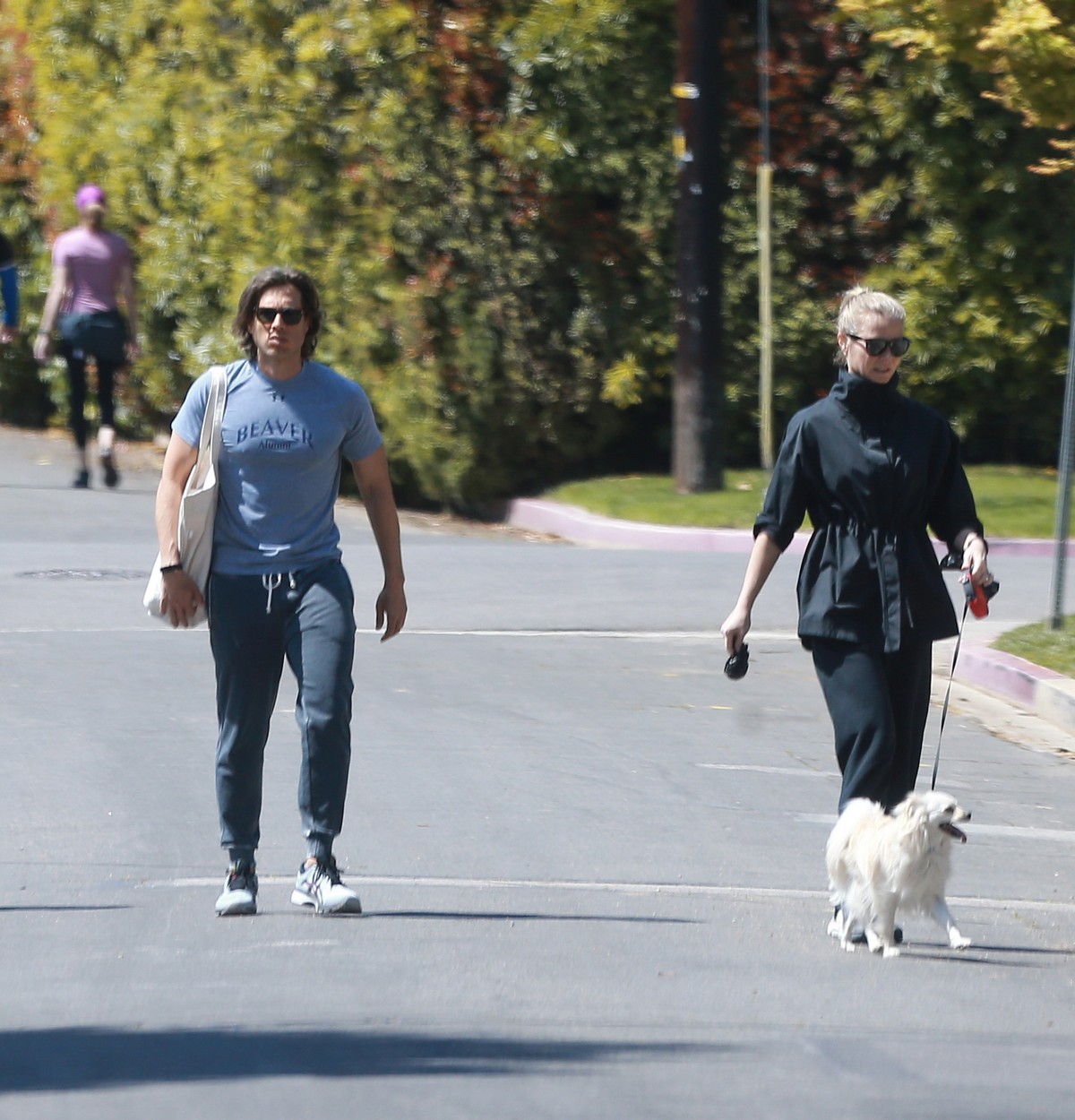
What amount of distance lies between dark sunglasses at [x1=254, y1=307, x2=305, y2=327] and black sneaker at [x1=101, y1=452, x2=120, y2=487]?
1096cm

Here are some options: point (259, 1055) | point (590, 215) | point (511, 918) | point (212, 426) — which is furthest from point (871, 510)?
point (590, 215)

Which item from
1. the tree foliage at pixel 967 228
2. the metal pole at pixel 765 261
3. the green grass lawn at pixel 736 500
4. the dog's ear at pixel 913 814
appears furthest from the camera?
the tree foliage at pixel 967 228

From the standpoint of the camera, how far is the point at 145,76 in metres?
20.7

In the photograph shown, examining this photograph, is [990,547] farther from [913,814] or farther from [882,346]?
[913,814]

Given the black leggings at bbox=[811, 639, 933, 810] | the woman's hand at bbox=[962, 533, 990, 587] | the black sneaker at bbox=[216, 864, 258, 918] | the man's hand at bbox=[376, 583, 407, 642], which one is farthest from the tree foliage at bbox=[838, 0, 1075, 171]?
the black sneaker at bbox=[216, 864, 258, 918]

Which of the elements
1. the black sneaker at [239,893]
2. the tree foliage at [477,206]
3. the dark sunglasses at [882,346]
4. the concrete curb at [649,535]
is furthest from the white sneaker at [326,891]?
the tree foliage at [477,206]

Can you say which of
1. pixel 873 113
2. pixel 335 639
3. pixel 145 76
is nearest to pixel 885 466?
pixel 335 639

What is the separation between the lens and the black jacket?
5844 millimetres

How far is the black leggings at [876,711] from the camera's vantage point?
231 inches

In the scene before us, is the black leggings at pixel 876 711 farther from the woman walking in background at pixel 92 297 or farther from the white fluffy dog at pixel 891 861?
the woman walking in background at pixel 92 297

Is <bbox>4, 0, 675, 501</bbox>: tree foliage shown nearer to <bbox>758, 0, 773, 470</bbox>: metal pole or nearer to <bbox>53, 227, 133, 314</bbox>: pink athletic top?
<bbox>758, 0, 773, 470</bbox>: metal pole

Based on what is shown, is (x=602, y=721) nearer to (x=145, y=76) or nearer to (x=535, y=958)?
(x=535, y=958)

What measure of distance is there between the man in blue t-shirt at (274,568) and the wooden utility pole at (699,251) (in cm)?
1083

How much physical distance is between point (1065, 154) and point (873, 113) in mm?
1633
